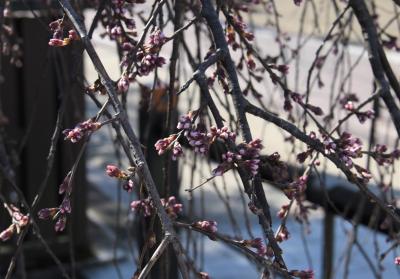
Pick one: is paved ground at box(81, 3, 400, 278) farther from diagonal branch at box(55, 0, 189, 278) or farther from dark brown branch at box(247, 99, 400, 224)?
diagonal branch at box(55, 0, 189, 278)

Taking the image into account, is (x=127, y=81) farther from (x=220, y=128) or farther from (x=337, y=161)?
(x=337, y=161)

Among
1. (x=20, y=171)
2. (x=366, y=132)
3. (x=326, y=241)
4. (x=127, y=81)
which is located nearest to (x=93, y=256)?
(x=20, y=171)

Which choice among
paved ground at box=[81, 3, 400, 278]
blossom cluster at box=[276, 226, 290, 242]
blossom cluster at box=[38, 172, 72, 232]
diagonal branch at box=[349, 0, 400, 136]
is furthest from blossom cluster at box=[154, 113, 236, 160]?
paved ground at box=[81, 3, 400, 278]

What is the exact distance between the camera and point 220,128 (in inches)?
36.9

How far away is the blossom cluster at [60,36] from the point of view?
3.25 feet

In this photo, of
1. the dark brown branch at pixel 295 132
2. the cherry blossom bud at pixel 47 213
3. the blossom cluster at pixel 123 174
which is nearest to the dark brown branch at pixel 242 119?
the dark brown branch at pixel 295 132

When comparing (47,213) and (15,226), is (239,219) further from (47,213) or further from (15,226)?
(47,213)

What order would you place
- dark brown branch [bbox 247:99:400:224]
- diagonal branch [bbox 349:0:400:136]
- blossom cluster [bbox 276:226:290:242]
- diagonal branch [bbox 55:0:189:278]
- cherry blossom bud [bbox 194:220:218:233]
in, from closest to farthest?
diagonal branch [bbox 55:0:189:278], cherry blossom bud [bbox 194:220:218:233], dark brown branch [bbox 247:99:400:224], blossom cluster [bbox 276:226:290:242], diagonal branch [bbox 349:0:400:136]

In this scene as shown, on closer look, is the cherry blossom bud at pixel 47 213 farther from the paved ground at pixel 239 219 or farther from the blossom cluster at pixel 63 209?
the paved ground at pixel 239 219

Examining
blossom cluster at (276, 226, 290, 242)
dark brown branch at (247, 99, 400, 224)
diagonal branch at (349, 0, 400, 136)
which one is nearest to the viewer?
dark brown branch at (247, 99, 400, 224)

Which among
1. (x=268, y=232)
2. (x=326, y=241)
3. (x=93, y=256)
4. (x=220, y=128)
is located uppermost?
(x=220, y=128)

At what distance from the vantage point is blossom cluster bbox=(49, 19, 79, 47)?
0.99 metres

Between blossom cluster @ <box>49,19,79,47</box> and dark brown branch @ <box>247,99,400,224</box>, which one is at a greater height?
blossom cluster @ <box>49,19,79,47</box>

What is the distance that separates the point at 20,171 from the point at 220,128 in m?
3.54
